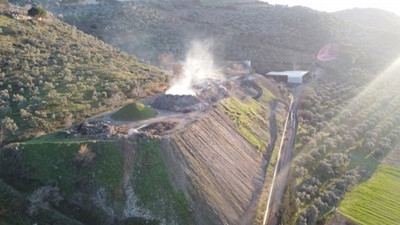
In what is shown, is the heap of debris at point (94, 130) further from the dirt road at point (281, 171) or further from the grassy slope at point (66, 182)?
the dirt road at point (281, 171)

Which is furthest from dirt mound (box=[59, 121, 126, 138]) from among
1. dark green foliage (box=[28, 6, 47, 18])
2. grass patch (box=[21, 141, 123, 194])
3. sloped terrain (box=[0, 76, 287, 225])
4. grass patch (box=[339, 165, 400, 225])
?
dark green foliage (box=[28, 6, 47, 18])

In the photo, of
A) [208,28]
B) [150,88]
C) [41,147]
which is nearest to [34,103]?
[41,147]

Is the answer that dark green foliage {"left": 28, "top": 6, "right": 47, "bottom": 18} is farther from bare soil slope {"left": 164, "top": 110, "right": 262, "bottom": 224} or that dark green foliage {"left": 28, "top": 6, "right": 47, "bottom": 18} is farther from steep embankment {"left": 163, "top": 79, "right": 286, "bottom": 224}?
bare soil slope {"left": 164, "top": 110, "right": 262, "bottom": 224}

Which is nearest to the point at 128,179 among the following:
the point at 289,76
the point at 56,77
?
the point at 56,77

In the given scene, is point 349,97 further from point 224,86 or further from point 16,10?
point 16,10

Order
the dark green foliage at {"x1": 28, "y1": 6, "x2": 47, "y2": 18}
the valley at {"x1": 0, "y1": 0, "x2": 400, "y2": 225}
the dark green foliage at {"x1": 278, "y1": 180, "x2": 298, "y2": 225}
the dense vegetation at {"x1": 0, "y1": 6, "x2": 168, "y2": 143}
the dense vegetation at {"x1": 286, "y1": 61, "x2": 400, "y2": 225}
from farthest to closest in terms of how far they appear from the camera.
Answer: the dark green foliage at {"x1": 28, "y1": 6, "x2": 47, "y2": 18}, the dense vegetation at {"x1": 286, "y1": 61, "x2": 400, "y2": 225}, the dense vegetation at {"x1": 0, "y1": 6, "x2": 168, "y2": 143}, the dark green foliage at {"x1": 278, "y1": 180, "x2": 298, "y2": 225}, the valley at {"x1": 0, "y1": 0, "x2": 400, "y2": 225}

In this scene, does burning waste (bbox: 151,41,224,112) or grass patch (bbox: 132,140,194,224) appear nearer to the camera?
grass patch (bbox: 132,140,194,224)

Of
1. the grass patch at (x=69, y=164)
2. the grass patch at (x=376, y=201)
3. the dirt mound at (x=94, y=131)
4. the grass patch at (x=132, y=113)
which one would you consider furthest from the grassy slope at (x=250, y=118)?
the grass patch at (x=69, y=164)
